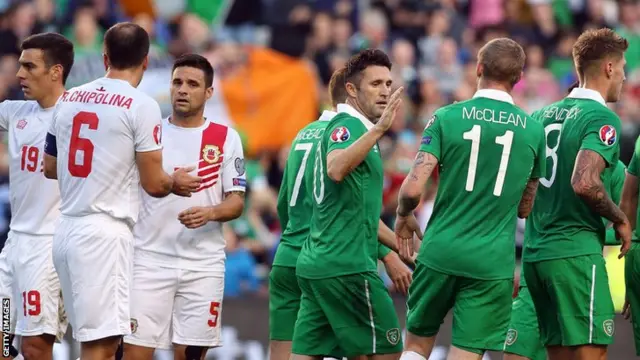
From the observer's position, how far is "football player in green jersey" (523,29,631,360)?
31.2 ft

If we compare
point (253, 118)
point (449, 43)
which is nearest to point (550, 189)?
point (253, 118)

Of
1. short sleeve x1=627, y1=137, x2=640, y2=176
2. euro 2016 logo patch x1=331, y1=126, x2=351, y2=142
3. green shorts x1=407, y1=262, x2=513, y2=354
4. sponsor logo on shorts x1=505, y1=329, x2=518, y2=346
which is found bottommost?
sponsor logo on shorts x1=505, y1=329, x2=518, y2=346

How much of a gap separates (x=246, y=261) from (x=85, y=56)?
4242 millimetres

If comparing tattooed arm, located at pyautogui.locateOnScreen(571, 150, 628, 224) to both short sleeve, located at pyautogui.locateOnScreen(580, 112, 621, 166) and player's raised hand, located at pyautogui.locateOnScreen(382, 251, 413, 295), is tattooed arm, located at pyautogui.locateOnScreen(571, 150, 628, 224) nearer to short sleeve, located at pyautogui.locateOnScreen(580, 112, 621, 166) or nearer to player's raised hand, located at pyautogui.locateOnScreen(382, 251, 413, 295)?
short sleeve, located at pyautogui.locateOnScreen(580, 112, 621, 166)

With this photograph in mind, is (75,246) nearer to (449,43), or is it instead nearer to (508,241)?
(508,241)

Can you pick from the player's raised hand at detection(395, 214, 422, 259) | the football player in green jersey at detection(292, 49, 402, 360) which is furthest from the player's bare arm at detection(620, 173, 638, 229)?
the football player in green jersey at detection(292, 49, 402, 360)

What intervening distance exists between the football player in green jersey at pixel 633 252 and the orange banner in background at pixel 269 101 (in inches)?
321

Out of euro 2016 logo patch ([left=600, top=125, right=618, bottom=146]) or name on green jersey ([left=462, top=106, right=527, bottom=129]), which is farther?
euro 2016 logo patch ([left=600, top=125, right=618, bottom=146])

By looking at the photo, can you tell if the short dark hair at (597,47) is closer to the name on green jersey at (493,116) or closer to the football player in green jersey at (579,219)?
the football player in green jersey at (579,219)

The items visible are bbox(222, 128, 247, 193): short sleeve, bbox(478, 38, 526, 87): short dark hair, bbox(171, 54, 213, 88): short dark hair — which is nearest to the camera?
bbox(478, 38, 526, 87): short dark hair

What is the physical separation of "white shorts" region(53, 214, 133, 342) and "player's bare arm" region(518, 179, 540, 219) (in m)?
2.75

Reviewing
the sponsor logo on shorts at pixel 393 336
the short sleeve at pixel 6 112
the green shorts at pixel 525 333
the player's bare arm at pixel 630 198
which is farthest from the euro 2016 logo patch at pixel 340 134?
the short sleeve at pixel 6 112

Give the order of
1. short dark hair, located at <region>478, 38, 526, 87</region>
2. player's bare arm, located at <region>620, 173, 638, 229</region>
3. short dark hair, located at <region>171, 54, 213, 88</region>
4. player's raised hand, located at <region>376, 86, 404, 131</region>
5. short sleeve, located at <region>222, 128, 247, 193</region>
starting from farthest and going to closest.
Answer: short dark hair, located at <region>171, 54, 213, 88</region> < short sleeve, located at <region>222, 128, 247, 193</region> < player's bare arm, located at <region>620, 173, 638, 229</region> < short dark hair, located at <region>478, 38, 526, 87</region> < player's raised hand, located at <region>376, 86, 404, 131</region>

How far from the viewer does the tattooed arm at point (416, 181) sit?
29.3ft
